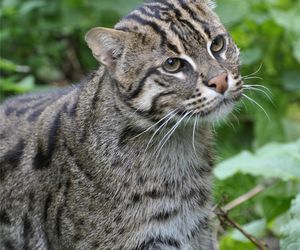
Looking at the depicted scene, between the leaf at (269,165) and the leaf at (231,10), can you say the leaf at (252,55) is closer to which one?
the leaf at (231,10)

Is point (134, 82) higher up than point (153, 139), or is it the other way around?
point (134, 82)

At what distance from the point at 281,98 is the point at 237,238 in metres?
2.82

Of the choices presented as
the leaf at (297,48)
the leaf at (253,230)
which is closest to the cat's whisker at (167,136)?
the leaf at (253,230)

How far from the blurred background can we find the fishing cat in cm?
75

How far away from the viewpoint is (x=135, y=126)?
18.8ft

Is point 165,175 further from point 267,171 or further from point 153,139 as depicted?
point 267,171

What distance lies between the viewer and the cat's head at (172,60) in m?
5.38

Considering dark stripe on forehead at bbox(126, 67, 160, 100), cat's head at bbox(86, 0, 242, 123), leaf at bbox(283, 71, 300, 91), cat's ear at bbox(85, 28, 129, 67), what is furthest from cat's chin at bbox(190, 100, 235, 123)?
leaf at bbox(283, 71, 300, 91)

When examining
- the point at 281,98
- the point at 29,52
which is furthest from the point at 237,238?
the point at 29,52

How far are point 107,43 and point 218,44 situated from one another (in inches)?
27.1

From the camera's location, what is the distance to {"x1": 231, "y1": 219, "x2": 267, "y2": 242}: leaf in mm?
6914

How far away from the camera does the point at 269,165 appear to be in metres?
6.78

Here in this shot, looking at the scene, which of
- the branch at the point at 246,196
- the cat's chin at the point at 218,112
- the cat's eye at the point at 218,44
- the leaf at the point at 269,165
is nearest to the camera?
the cat's chin at the point at 218,112

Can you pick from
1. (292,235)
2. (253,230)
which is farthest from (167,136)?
(253,230)
